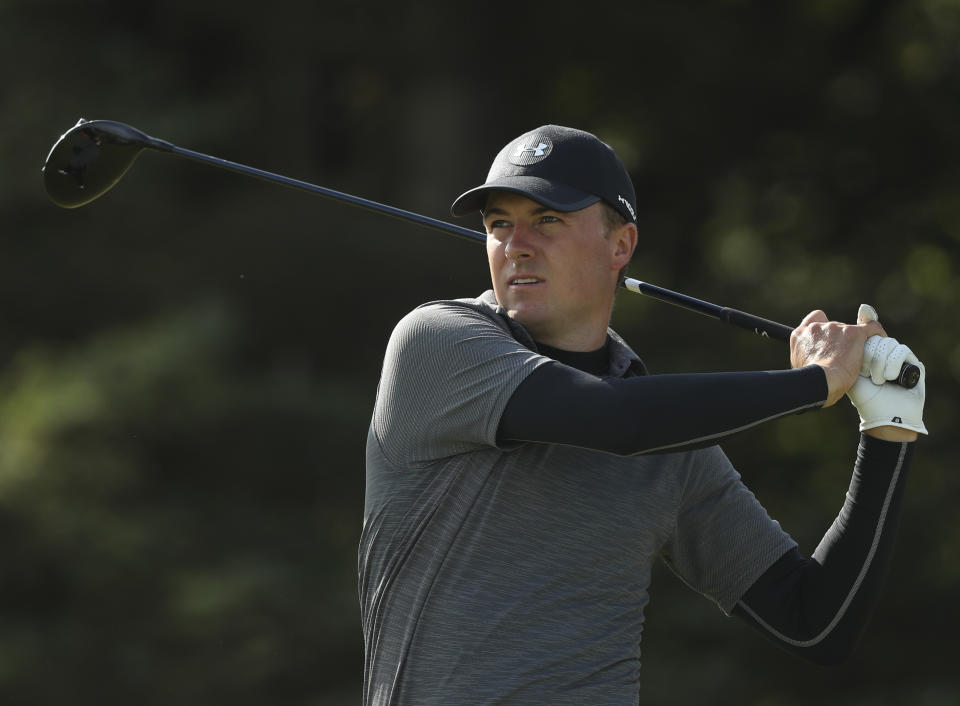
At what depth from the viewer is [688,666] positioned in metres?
8.40

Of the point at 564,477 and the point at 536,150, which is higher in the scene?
the point at 536,150

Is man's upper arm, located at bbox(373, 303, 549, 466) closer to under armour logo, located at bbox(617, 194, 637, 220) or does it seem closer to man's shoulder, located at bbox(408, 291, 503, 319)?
man's shoulder, located at bbox(408, 291, 503, 319)

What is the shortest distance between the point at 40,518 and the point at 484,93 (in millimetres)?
3560

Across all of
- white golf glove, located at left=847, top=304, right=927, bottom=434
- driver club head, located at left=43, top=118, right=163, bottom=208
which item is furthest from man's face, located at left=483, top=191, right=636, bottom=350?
driver club head, located at left=43, top=118, right=163, bottom=208

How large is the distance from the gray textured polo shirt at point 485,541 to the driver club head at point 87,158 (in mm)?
1345

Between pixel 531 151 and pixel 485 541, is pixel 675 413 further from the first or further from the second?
pixel 531 151

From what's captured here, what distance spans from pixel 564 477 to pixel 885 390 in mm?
641

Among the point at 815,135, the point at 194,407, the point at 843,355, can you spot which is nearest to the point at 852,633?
the point at 843,355

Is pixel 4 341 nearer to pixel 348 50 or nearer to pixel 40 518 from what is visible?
pixel 40 518

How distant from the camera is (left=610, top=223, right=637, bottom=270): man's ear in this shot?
3051 millimetres

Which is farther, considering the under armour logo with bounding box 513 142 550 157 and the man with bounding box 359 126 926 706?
the under armour logo with bounding box 513 142 550 157

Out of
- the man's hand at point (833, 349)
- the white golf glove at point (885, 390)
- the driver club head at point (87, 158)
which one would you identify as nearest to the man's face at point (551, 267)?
the man's hand at point (833, 349)

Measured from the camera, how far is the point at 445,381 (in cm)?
262

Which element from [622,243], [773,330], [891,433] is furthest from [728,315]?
[891,433]
